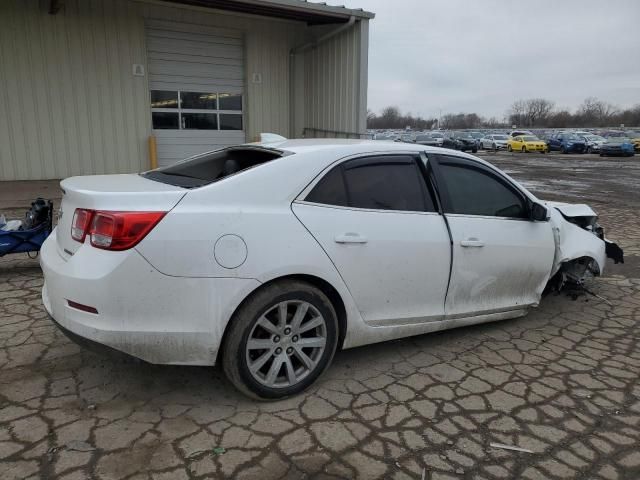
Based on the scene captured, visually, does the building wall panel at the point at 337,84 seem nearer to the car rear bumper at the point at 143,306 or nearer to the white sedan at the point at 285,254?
the white sedan at the point at 285,254

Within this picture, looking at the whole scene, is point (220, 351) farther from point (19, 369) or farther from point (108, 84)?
point (108, 84)

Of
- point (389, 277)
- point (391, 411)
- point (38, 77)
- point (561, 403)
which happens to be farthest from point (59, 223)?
point (38, 77)

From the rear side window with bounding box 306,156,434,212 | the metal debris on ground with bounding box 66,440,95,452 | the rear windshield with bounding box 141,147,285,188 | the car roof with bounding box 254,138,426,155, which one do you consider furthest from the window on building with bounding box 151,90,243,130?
the metal debris on ground with bounding box 66,440,95,452

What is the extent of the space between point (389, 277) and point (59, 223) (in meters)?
2.05

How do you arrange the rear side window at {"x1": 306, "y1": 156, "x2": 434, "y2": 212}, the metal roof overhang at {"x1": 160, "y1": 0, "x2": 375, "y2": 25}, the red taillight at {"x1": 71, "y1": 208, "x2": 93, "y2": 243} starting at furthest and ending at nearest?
the metal roof overhang at {"x1": 160, "y1": 0, "x2": 375, "y2": 25}
the rear side window at {"x1": 306, "y1": 156, "x2": 434, "y2": 212}
the red taillight at {"x1": 71, "y1": 208, "x2": 93, "y2": 243}

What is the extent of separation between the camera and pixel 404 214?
3.29 meters

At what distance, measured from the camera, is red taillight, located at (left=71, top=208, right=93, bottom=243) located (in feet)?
8.70

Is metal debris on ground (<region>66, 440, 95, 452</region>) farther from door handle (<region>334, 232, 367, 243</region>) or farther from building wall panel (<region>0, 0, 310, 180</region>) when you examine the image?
building wall panel (<region>0, 0, 310, 180</region>)

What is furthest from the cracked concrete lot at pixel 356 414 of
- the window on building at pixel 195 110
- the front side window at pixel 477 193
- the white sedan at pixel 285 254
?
the window on building at pixel 195 110

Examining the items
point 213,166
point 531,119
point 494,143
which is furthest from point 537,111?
point 213,166

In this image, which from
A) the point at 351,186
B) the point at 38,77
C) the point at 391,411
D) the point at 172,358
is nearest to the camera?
the point at 172,358

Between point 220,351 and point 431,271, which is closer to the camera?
point 220,351

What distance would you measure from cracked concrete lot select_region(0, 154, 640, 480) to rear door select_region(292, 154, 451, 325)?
0.48 meters

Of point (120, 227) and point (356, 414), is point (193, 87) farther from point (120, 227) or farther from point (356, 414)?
point (356, 414)
